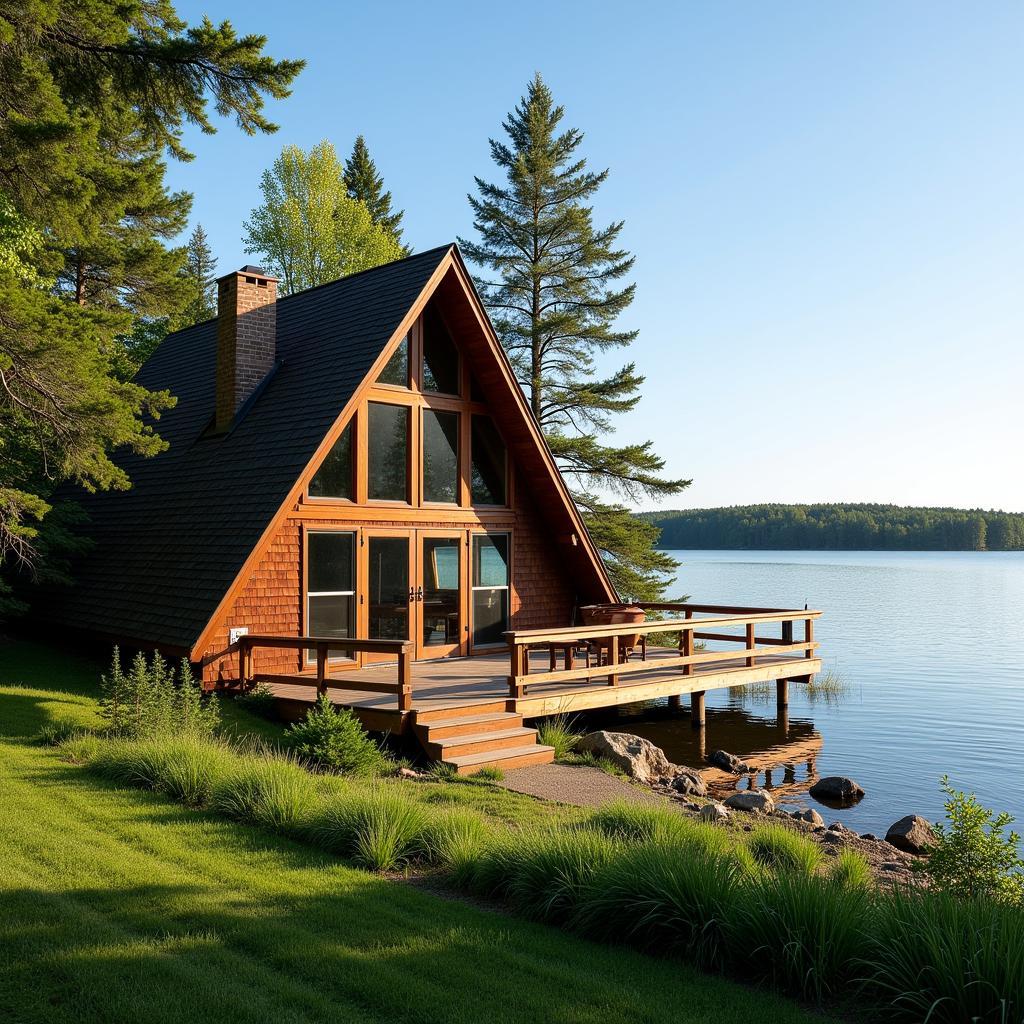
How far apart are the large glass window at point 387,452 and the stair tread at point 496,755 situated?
15.4 feet

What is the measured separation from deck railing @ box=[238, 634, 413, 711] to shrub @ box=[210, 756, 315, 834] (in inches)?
105

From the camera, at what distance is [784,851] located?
6453mm

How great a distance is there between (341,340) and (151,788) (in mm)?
7686

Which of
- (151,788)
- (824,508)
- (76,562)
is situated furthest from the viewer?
(824,508)

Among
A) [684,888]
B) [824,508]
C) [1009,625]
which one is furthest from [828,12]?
[824,508]

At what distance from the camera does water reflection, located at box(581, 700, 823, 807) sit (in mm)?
11836

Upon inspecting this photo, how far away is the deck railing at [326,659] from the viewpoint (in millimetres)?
9719

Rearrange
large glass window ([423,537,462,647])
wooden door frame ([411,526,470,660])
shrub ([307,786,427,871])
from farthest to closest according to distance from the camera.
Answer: large glass window ([423,537,462,647]) → wooden door frame ([411,526,470,660]) → shrub ([307,786,427,871])

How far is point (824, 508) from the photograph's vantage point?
10100 centimetres

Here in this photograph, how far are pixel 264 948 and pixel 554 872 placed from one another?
1639 millimetres

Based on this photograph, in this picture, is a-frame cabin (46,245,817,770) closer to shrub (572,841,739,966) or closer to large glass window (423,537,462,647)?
large glass window (423,537,462,647)

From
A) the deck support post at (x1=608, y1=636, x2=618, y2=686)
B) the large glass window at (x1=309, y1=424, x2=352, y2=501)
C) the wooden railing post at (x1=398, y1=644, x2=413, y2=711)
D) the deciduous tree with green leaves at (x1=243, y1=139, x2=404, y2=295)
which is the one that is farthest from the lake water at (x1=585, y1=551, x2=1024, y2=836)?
the deciduous tree with green leaves at (x1=243, y1=139, x2=404, y2=295)

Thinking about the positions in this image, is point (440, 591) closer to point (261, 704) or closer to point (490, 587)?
point (490, 587)

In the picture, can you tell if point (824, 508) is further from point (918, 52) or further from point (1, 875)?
point (1, 875)
